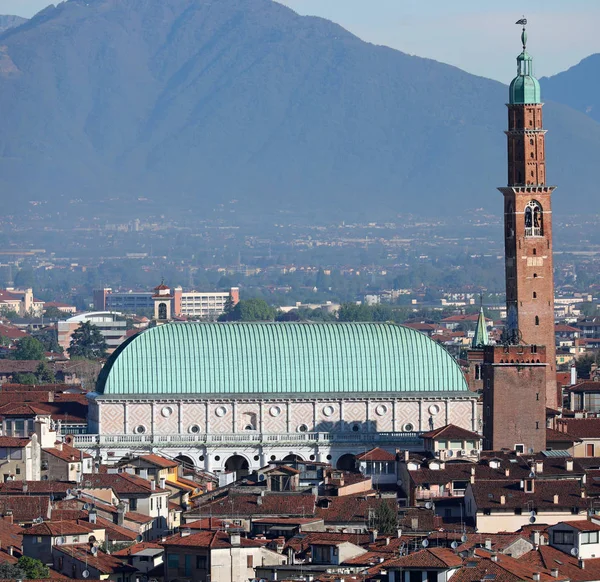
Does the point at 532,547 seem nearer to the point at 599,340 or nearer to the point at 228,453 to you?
the point at 228,453

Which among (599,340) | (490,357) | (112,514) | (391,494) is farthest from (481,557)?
(599,340)

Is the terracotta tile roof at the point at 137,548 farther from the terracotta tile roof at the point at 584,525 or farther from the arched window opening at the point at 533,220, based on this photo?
the arched window opening at the point at 533,220

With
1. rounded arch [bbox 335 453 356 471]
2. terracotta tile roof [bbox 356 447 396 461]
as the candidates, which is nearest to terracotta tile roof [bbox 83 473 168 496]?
terracotta tile roof [bbox 356 447 396 461]

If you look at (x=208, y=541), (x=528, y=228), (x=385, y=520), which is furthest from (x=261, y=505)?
(x=528, y=228)

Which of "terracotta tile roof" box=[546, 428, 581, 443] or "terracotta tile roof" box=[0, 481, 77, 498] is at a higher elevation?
"terracotta tile roof" box=[546, 428, 581, 443]

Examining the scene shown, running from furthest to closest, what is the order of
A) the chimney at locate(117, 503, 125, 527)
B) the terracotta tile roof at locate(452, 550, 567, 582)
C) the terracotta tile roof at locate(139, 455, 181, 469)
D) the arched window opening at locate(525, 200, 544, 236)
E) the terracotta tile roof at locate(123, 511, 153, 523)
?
the arched window opening at locate(525, 200, 544, 236), the terracotta tile roof at locate(139, 455, 181, 469), the terracotta tile roof at locate(123, 511, 153, 523), the chimney at locate(117, 503, 125, 527), the terracotta tile roof at locate(452, 550, 567, 582)

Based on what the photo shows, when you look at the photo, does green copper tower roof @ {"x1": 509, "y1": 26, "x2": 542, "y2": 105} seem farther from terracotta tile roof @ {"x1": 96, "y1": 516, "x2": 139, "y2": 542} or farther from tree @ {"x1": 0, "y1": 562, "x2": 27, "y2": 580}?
tree @ {"x1": 0, "y1": 562, "x2": 27, "y2": 580}

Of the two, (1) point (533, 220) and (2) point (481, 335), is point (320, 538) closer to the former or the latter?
(1) point (533, 220)
